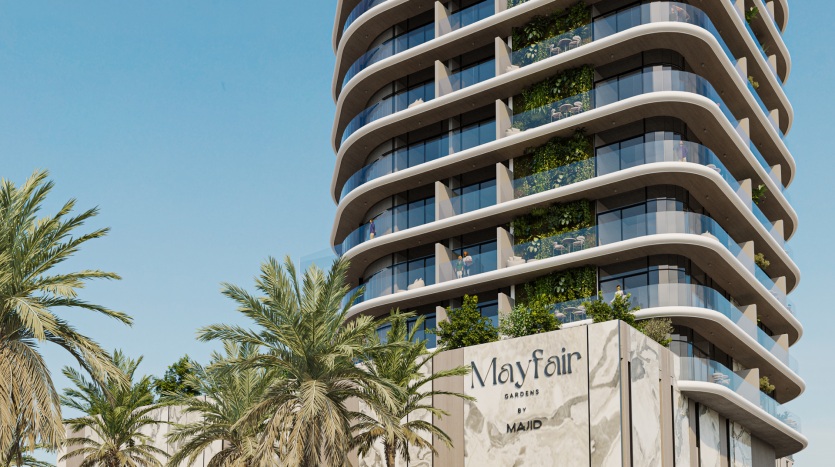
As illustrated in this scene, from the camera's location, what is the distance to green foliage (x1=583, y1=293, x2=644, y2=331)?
32156 millimetres

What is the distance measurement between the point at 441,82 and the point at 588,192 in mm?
10150

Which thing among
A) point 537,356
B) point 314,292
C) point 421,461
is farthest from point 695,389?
point 314,292

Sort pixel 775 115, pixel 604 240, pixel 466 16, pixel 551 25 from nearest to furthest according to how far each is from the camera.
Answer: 1. pixel 604 240
2. pixel 551 25
3. pixel 466 16
4. pixel 775 115

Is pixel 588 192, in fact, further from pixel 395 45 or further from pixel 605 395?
pixel 395 45

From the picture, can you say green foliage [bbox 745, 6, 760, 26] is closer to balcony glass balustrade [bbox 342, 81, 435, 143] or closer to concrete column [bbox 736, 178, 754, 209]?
concrete column [bbox 736, 178, 754, 209]

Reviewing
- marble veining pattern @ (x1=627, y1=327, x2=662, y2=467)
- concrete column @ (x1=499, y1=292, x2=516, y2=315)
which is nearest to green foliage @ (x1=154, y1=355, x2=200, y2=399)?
concrete column @ (x1=499, y1=292, x2=516, y2=315)

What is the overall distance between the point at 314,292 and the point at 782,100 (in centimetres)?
3414

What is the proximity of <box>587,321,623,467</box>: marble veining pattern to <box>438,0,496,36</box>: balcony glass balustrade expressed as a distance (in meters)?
19.9

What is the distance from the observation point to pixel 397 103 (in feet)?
149

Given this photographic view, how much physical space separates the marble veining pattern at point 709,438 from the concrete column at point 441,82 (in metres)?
19.2

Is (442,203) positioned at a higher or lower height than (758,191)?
lower

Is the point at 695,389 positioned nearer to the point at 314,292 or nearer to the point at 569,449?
the point at 569,449

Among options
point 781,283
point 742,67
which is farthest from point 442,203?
point 781,283

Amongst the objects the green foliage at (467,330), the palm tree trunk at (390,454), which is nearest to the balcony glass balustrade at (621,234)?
the green foliage at (467,330)
